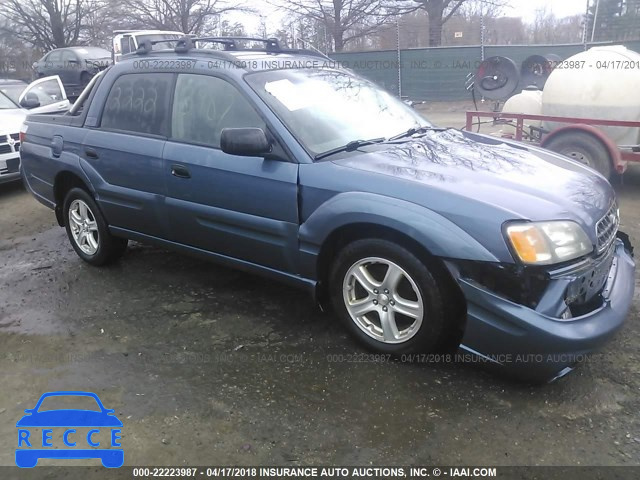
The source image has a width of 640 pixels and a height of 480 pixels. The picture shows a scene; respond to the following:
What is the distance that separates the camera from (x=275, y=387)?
298 cm

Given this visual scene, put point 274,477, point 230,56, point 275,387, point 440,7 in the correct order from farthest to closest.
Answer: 1. point 440,7
2. point 230,56
3. point 275,387
4. point 274,477

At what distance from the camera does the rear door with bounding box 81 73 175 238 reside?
3.94 metres

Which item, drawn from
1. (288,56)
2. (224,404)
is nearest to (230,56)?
(288,56)

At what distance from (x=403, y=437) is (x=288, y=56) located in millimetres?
2821

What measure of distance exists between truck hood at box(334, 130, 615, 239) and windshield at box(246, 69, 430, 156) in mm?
232

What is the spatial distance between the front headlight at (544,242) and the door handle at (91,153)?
3179mm

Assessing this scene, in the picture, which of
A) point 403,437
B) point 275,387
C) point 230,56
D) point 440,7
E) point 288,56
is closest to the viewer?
point 403,437

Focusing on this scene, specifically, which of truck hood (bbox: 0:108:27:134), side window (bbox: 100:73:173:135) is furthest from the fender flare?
truck hood (bbox: 0:108:27:134)

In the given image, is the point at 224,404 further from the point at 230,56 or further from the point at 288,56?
the point at 288,56

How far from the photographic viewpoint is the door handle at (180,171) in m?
3.71

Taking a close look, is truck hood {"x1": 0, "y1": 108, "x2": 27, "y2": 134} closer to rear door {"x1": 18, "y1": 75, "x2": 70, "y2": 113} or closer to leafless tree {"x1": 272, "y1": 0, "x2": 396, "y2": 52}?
rear door {"x1": 18, "y1": 75, "x2": 70, "y2": 113}

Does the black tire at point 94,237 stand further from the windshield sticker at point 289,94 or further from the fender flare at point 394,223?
the fender flare at point 394,223

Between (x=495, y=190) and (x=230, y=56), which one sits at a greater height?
(x=230, y=56)

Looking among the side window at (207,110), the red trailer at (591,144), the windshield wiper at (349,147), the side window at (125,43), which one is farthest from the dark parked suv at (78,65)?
the windshield wiper at (349,147)
